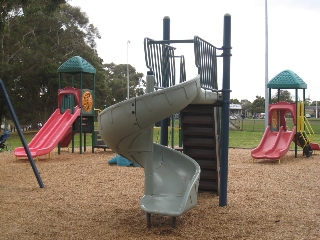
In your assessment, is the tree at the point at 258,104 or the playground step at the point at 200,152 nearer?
the playground step at the point at 200,152

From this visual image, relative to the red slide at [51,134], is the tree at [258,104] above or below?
above

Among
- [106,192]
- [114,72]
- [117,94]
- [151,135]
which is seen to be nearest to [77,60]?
[106,192]

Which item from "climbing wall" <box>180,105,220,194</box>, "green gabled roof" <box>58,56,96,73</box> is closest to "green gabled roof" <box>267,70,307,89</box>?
"green gabled roof" <box>58,56,96,73</box>

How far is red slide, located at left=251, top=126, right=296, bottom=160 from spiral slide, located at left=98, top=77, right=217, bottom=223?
732cm

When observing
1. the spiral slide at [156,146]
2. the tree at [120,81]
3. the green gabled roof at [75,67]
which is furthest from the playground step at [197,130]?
the tree at [120,81]

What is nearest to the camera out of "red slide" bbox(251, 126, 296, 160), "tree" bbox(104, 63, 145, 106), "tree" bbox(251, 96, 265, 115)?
"red slide" bbox(251, 126, 296, 160)

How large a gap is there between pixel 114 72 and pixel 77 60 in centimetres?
5553

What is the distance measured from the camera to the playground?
568 centimetres

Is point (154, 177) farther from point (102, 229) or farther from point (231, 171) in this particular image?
point (231, 171)

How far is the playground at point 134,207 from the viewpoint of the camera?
5.68 m

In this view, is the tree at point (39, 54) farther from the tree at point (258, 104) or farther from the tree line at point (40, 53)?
the tree at point (258, 104)

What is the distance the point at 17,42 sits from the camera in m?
38.7

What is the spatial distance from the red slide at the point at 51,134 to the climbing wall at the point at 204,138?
7.01 m

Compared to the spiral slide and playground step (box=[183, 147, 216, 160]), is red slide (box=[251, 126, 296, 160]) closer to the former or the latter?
playground step (box=[183, 147, 216, 160])
